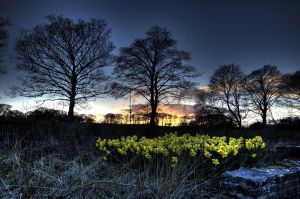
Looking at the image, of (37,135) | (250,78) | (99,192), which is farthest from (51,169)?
(250,78)

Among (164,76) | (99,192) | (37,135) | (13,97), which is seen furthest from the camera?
(164,76)

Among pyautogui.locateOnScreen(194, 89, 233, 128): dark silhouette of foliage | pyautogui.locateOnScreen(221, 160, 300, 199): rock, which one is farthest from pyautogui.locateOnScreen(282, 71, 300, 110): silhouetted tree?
pyautogui.locateOnScreen(221, 160, 300, 199): rock

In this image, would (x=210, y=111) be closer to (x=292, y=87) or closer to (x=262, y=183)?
(x=292, y=87)

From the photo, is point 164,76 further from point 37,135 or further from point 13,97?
point 37,135

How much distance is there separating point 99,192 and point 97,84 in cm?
1847

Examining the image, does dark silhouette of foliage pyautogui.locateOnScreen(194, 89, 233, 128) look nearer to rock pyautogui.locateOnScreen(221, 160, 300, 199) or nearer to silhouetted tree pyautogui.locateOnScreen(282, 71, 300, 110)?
silhouetted tree pyautogui.locateOnScreen(282, 71, 300, 110)

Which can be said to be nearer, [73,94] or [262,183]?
[262,183]

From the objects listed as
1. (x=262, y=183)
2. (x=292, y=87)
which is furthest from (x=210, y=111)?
(x=262, y=183)

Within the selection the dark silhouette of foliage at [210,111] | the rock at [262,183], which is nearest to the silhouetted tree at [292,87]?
the dark silhouette of foliage at [210,111]

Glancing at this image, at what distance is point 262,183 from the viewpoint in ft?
11.8

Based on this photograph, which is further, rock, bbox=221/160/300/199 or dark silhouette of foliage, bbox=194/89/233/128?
dark silhouette of foliage, bbox=194/89/233/128

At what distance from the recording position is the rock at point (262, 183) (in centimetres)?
354

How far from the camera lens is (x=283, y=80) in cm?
2620

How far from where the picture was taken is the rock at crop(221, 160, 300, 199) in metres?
3.54
